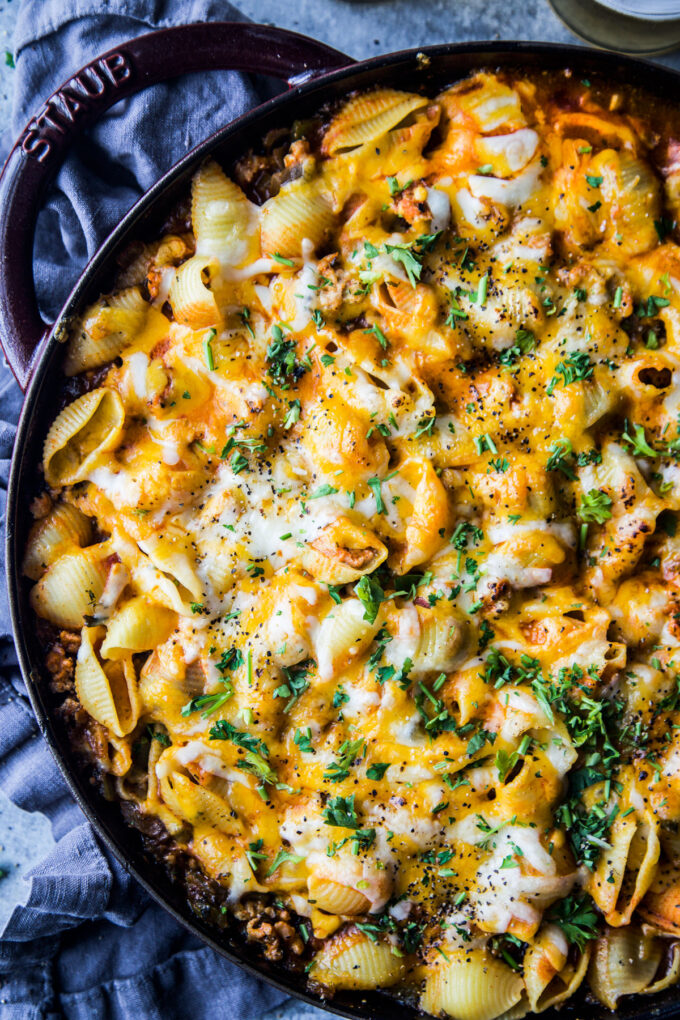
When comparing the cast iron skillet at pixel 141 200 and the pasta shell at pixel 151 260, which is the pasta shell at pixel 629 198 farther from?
the pasta shell at pixel 151 260

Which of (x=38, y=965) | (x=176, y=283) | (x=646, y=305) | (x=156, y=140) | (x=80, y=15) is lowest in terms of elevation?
(x=38, y=965)

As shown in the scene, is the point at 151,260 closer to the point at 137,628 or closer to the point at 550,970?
the point at 137,628

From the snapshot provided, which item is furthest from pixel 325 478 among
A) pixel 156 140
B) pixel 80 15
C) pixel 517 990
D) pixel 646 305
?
pixel 80 15

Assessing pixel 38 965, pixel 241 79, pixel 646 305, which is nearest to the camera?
pixel 646 305

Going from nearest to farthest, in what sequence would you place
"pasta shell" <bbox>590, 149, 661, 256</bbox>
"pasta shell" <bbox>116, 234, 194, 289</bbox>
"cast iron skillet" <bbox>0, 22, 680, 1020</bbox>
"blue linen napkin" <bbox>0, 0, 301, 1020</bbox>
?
"pasta shell" <bbox>590, 149, 661, 256</bbox>
"cast iron skillet" <bbox>0, 22, 680, 1020</bbox>
"pasta shell" <bbox>116, 234, 194, 289</bbox>
"blue linen napkin" <bbox>0, 0, 301, 1020</bbox>

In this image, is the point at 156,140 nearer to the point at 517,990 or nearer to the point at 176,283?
the point at 176,283

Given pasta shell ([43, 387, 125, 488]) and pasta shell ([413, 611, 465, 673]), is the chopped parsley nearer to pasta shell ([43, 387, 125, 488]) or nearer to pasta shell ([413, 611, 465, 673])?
pasta shell ([413, 611, 465, 673])

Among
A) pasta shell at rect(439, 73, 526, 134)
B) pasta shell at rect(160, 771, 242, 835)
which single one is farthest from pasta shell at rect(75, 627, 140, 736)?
pasta shell at rect(439, 73, 526, 134)
